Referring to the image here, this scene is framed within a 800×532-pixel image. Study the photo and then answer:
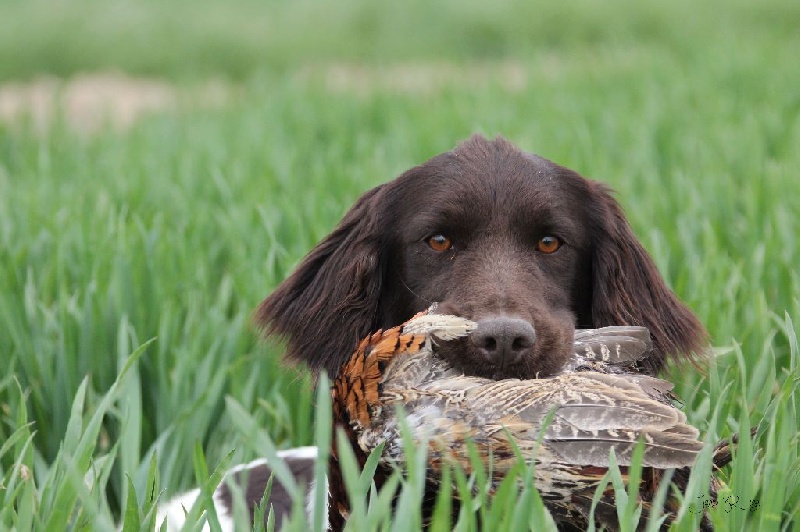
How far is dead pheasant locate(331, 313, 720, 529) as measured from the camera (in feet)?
5.58

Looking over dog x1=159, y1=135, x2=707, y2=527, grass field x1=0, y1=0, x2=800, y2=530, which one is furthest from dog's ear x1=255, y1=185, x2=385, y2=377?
grass field x1=0, y1=0, x2=800, y2=530

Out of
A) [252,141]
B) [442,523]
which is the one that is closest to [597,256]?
[442,523]

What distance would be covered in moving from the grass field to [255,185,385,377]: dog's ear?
12 cm

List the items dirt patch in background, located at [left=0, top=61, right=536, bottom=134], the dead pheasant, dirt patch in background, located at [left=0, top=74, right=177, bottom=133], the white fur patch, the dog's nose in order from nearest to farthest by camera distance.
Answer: the dead pheasant
the dog's nose
the white fur patch
dirt patch in background, located at [left=0, top=61, right=536, bottom=134]
dirt patch in background, located at [left=0, top=74, right=177, bottom=133]

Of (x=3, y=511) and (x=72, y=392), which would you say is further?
(x=72, y=392)

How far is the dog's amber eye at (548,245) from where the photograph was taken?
257cm

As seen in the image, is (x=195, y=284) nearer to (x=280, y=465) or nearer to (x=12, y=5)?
(x=280, y=465)

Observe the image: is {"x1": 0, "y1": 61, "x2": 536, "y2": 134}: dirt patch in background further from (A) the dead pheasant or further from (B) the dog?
(A) the dead pheasant

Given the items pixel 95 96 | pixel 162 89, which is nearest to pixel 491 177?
pixel 95 96

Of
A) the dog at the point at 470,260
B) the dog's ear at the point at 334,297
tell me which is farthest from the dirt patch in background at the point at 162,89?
the dog at the point at 470,260

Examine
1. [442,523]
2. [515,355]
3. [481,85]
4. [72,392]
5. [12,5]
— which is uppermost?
[12,5]

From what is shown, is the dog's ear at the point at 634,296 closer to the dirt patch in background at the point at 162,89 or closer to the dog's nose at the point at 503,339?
the dog's nose at the point at 503,339

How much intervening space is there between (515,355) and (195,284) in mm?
1904

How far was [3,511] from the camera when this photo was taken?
193cm
